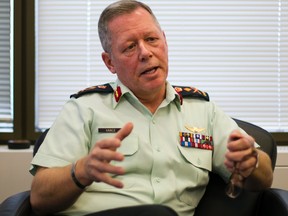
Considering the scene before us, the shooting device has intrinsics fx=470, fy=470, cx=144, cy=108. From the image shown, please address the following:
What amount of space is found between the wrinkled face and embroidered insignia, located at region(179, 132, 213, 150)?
0.68 feet

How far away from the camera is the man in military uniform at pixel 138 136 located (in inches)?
65.2

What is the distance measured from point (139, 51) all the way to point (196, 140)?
0.40m

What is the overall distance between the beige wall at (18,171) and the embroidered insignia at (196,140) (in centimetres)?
79

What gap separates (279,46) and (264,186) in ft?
4.03

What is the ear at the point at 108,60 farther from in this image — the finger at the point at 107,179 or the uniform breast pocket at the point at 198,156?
the finger at the point at 107,179

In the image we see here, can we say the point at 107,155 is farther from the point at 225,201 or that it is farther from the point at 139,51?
the point at 225,201

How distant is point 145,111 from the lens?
1.81 meters

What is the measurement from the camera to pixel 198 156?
1.80 metres

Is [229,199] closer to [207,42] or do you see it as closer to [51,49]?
[207,42]

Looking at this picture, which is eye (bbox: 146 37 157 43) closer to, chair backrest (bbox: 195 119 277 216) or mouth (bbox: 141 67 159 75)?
mouth (bbox: 141 67 159 75)

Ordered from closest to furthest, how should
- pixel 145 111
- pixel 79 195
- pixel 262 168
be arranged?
1. pixel 79 195
2. pixel 262 168
3. pixel 145 111

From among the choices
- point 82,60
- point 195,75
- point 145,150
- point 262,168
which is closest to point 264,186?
point 262,168

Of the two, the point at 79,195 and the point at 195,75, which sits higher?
the point at 195,75

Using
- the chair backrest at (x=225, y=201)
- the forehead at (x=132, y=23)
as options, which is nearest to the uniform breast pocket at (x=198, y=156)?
the chair backrest at (x=225, y=201)
